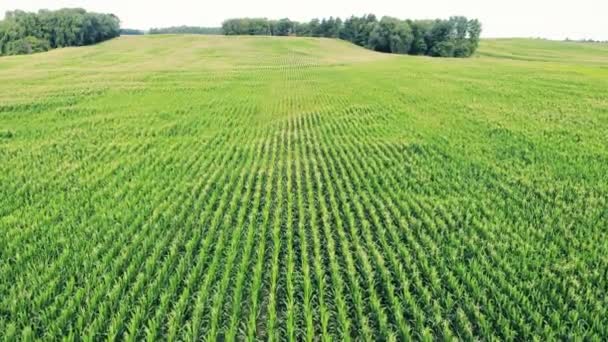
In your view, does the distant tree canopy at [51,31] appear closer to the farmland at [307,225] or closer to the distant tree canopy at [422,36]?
the distant tree canopy at [422,36]

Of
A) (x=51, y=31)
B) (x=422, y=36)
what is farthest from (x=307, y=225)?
(x=51, y=31)

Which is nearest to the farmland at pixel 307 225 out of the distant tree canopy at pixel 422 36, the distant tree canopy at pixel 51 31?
the distant tree canopy at pixel 422 36

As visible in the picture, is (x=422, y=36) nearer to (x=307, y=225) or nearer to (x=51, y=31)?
(x=51, y=31)

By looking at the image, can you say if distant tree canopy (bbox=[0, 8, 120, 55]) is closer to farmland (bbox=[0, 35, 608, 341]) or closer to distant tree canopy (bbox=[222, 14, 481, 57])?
distant tree canopy (bbox=[222, 14, 481, 57])

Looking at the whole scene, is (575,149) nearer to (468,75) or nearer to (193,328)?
(193,328)

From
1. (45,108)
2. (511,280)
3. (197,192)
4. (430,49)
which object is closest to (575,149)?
(511,280)
